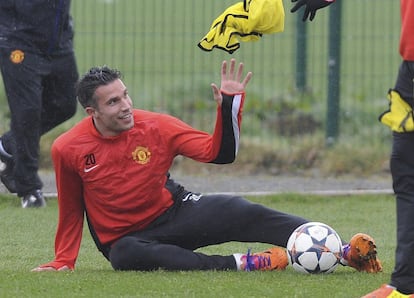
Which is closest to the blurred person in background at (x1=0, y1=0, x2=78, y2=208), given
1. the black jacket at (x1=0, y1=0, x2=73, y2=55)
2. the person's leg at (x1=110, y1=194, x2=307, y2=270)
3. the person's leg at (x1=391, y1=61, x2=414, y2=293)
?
the black jacket at (x1=0, y1=0, x2=73, y2=55)

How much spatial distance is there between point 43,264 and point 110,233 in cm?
61

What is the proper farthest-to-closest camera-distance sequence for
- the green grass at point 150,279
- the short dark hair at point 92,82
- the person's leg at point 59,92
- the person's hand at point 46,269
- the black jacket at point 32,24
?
1. the person's leg at point 59,92
2. the black jacket at point 32,24
3. the short dark hair at point 92,82
4. the person's hand at point 46,269
5. the green grass at point 150,279

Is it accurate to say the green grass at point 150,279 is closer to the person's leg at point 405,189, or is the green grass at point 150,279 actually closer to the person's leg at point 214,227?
the person's leg at point 214,227

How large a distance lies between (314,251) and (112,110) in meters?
1.38

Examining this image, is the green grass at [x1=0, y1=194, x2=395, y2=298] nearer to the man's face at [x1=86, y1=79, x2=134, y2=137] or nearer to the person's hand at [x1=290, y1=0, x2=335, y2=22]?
the man's face at [x1=86, y1=79, x2=134, y2=137]

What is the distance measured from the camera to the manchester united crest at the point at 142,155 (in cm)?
708

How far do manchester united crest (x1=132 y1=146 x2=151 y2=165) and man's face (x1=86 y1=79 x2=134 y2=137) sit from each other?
0.15 metres

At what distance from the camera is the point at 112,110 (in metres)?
7.06

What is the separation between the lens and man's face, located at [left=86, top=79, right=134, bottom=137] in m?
7.04

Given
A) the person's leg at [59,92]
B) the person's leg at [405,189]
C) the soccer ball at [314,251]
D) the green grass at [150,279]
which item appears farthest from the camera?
the person's leg at [59,92]

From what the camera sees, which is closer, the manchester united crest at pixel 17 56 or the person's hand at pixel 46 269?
the person's hand at pixel 46 269

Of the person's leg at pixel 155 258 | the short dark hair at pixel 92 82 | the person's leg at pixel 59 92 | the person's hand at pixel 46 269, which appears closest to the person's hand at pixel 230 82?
the short dark hair at pixel 92 82

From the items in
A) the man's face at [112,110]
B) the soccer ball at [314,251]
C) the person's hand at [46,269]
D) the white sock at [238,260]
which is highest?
the man's face at [112,110]

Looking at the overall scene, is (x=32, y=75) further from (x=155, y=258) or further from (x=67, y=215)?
(x=155, y=258)
